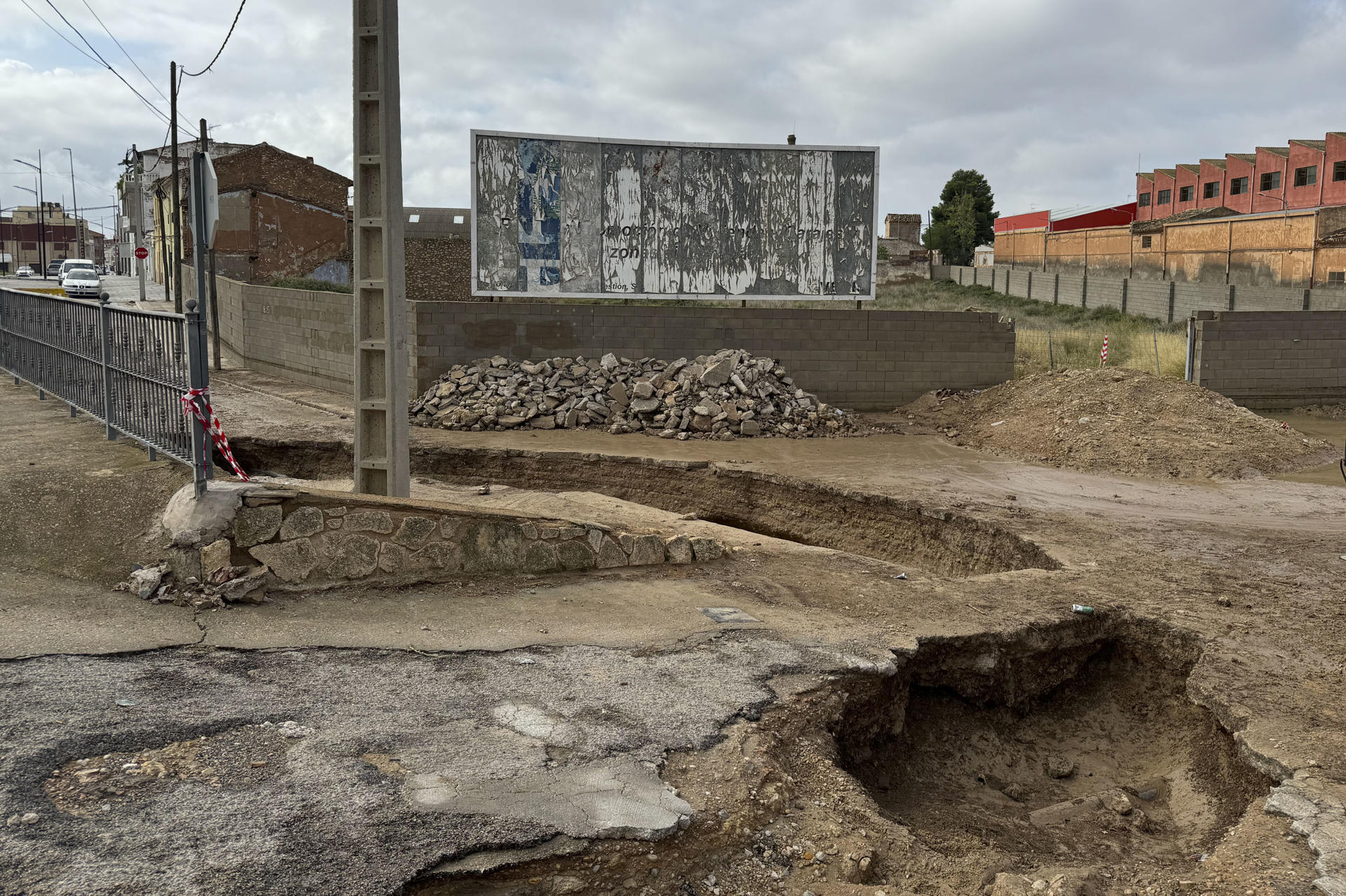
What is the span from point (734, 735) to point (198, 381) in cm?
452

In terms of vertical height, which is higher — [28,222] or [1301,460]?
[28,222]

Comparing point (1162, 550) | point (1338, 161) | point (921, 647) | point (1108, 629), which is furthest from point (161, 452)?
point (1338, 161)

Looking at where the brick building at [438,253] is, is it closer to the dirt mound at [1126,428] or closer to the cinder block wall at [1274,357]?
the dirt mound at [1126,428]

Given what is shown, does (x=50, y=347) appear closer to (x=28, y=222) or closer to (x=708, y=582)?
(x=708, y=582)

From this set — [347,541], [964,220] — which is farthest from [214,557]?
[964,220]

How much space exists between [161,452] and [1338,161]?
44509 millimetres

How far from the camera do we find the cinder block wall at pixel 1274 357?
1822cm

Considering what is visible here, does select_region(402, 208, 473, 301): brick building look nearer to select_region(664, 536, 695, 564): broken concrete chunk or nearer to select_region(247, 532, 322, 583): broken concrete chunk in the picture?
select_region(664, 536, 695, 564): broken concrete chunk

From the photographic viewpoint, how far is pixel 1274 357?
18.4 m

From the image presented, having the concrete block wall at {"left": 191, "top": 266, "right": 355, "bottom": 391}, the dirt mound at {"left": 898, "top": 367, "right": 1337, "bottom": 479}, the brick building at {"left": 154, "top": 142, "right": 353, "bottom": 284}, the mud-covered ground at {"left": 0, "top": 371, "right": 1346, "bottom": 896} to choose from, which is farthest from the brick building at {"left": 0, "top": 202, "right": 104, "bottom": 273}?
the mud-covered ground at {"left": 0, "top": 371, "right": 1346, "bottom": 896}

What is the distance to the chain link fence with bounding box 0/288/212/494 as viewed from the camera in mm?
7227

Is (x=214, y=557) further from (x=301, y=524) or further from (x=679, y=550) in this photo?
(x=679, y=550)

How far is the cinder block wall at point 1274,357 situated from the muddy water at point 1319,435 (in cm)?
54

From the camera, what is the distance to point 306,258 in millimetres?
Result: 42562
